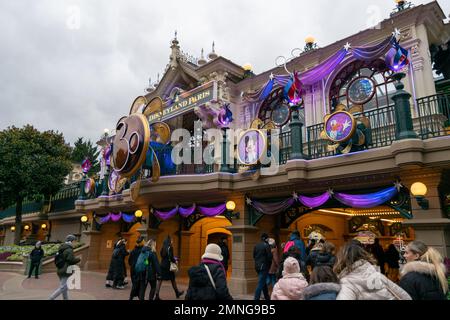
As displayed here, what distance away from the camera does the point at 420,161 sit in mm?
8023

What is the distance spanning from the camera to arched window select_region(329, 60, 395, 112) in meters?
11.9

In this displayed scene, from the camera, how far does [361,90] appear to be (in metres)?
12.4

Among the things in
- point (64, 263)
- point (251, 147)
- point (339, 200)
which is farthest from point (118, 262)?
point (339, 200)

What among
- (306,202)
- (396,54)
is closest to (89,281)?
(306,202)

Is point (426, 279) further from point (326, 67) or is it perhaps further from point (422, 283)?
point (326, 67)

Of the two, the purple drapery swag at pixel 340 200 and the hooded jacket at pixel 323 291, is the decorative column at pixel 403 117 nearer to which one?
the purple drapery swag at pixel 340 200

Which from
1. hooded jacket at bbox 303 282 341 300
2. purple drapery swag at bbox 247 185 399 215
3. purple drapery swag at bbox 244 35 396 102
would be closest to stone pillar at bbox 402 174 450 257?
purple drapery swag at bbox 247 185 399 215

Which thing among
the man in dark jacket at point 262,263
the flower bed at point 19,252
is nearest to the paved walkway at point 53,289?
the man in dark jacket at point 262,263

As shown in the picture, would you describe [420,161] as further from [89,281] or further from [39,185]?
[39,185]

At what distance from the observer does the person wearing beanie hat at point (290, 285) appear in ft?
13.0

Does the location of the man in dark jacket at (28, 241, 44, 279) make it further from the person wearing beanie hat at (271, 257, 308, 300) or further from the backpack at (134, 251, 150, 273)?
the person wearing beanie hat at (271, 257, 308, 300)

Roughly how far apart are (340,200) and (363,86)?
4906 millimetres
